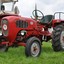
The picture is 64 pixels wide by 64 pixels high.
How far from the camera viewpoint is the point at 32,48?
970 cm

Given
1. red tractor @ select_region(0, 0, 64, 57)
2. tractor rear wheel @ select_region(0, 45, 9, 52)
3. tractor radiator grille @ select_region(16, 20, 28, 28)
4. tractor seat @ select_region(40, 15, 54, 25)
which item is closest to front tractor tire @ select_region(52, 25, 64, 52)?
red tractor @ select_region(0, 0, 64, 57)

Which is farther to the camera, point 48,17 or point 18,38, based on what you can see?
point 48,17

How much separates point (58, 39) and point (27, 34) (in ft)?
4.39

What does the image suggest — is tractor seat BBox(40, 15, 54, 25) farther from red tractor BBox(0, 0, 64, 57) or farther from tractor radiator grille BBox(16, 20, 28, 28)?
tractor radiator grille BBox(16, 20, 28, 28)

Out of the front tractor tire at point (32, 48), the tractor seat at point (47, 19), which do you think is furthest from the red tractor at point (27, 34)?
the tractor seat at point (47, 19)

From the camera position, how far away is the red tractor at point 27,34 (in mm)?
9805

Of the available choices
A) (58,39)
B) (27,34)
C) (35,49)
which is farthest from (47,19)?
(35,49)

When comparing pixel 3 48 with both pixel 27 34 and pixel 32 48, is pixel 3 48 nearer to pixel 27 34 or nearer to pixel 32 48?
pixel 27 34

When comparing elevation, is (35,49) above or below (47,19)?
below

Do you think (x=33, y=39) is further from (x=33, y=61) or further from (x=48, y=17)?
(x=48, y=17)

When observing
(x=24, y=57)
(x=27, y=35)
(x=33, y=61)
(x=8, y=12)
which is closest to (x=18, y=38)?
(x=27, y=35)

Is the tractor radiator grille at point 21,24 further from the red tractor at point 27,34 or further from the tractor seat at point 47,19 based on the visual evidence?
the tractor seat at point 47,19

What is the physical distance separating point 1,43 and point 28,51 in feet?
4.40

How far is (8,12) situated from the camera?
15398 mm
